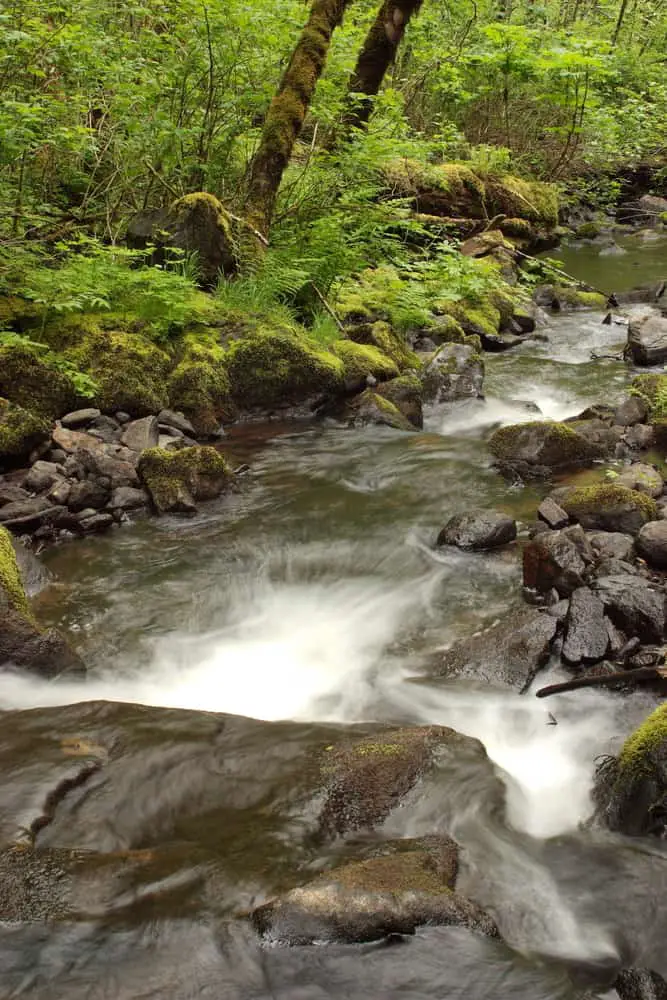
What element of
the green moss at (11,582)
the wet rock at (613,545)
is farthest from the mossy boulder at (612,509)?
the green moss at (11,582)

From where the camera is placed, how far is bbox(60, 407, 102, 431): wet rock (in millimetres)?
6945

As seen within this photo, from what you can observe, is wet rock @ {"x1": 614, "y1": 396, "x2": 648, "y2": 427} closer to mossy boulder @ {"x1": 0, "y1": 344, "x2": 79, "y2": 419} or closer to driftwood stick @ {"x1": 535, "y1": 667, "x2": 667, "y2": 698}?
driftwood stick @ {"x1": 535, "y1": 667, "x2": 667, "y2": 698}

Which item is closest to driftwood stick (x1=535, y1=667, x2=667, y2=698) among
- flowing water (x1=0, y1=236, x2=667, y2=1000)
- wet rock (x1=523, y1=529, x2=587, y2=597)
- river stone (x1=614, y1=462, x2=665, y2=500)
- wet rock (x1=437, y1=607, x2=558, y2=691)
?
flowing water (x1=0, y1=236, x2=667, y2=1000)

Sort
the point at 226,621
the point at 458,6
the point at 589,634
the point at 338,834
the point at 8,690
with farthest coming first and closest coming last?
the point at 458,6
the point at 226,621
the point at 589,634
the point at 8,690
the point at 338,834

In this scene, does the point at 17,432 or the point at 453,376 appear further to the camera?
the point at 453,376

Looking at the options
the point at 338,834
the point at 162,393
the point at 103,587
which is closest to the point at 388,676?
the point at 338,834

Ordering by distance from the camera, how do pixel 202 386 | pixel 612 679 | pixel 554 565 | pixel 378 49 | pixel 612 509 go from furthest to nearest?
pixel 378 49 → pixel 202 386 → pixel 612 509 → pixel 554 565 → pixel 612 679

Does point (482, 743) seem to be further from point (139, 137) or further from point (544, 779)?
point (139, 137)

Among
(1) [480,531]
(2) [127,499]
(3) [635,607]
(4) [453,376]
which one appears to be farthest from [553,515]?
(4) [453,376]

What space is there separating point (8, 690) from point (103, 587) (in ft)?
4.45

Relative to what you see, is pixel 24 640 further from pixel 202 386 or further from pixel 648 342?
pixel 648 342

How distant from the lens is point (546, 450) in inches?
290

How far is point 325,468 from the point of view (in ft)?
25.1

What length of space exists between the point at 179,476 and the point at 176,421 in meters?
1.15
